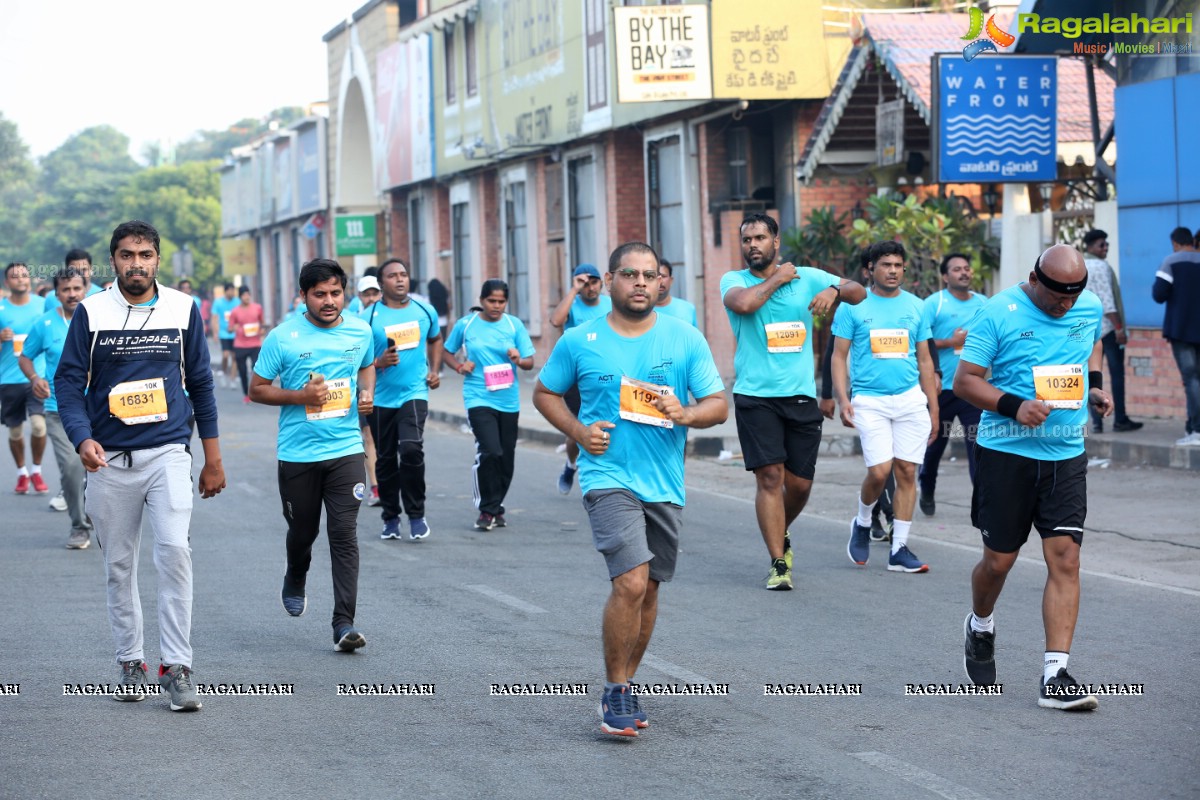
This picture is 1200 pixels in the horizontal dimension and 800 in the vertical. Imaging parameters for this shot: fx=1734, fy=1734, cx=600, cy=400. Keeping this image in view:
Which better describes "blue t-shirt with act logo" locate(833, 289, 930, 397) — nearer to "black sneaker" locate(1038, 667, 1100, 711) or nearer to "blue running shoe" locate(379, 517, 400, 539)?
"blue running shoe" locate(379, 517, 400, 539)

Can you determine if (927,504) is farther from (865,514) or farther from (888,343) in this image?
(888,343)

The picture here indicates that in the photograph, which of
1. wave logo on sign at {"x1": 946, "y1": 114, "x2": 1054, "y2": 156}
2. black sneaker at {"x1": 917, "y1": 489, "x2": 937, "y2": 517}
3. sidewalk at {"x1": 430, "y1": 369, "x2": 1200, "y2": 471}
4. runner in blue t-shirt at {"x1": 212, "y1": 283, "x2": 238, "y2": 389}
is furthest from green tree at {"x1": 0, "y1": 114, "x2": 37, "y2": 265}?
black sneaker at {"x1": 917, "y1": 489, "x2": 937, "y2": 517}

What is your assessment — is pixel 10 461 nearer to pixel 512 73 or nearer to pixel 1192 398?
pixel 1192 398

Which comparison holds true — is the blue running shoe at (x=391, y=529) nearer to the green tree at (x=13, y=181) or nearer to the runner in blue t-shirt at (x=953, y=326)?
the runner in blue t-shirt at (x=953, y=326)

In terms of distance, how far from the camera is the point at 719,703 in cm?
697

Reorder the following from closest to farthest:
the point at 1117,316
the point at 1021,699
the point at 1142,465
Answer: the point at 1021,699
the point at 1142,465
the point at 1117,316

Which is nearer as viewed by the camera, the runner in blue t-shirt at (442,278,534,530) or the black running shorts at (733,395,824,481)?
the black running shorts at (733,395,824,481)

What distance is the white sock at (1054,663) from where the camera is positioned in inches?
267

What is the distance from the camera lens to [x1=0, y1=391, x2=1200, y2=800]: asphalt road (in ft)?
19.3

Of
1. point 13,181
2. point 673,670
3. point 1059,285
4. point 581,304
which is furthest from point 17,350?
point 13,181

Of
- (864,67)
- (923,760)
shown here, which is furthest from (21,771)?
(864,67)

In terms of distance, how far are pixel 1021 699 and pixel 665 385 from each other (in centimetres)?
196

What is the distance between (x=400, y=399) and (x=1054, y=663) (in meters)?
6.64

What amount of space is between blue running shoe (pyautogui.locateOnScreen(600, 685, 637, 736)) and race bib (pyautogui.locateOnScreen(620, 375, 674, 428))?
0.99 metres
